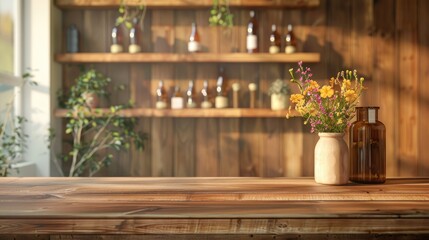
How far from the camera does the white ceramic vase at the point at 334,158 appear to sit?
1.49 metres

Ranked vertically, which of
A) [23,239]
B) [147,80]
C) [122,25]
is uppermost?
[122,25]

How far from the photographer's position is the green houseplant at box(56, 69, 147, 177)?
3.04 m

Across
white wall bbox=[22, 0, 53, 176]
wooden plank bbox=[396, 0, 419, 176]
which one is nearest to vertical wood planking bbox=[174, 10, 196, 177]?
white wall bbox=[22, 0, 53, 176]

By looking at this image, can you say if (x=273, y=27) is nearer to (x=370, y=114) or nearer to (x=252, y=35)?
(x=252, y=35)

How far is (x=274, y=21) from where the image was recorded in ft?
10.9

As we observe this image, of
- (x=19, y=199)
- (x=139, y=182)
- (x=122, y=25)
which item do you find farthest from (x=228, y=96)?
(x=19, y=199)

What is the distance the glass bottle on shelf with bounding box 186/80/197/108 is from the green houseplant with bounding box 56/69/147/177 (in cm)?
36

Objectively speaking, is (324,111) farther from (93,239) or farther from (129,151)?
(129,151)

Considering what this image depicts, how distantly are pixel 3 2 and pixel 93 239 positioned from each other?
2270 millimetres

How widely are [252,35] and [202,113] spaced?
1.96ft

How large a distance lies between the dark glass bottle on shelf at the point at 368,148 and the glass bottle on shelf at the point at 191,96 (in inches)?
68.5

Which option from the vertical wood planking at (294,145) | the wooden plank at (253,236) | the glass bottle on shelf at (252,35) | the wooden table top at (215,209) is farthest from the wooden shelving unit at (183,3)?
the wooden plank at (253,236)

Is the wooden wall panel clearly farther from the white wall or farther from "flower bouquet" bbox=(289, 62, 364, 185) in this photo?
"flower bouquet" bbox=(289, 62, 364, 185)

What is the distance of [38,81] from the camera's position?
10.2 feet
